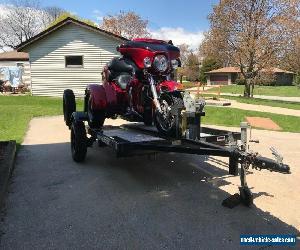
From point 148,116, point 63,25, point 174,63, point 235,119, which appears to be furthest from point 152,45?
point 63,25

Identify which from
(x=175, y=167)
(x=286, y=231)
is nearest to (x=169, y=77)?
(x=175, y=167)

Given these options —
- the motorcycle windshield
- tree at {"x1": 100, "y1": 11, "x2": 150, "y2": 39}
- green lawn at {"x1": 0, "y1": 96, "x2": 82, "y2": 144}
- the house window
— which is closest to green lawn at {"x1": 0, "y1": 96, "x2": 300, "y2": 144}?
green lawn at {"x1": 0, "y1": 96, "x2": 82, "y2": 144}

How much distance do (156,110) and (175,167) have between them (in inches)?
57.5

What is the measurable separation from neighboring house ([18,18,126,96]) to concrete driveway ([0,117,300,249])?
16.4m

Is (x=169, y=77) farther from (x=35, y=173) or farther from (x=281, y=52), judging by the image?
(x=281, y=52)

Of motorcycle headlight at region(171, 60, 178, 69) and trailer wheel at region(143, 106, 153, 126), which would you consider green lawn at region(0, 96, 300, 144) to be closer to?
trailer wheel at region(143, 106, 153, 126)

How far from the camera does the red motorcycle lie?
19.3 feet

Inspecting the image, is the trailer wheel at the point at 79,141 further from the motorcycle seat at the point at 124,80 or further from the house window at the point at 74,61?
the house window at the point at 74,61

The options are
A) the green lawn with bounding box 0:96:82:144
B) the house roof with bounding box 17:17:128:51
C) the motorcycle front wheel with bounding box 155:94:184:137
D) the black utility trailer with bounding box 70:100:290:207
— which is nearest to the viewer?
the black utility trailer with bounding box 70:100:290:207

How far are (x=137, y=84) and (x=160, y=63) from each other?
1.72 ft

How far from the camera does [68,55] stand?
2308 cm

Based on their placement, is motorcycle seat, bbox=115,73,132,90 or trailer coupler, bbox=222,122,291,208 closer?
trailer coupler, bbox=222,122,291,208

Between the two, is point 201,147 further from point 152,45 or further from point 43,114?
point 43,114

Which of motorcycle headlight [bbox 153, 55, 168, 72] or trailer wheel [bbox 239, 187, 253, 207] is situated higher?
motorcycle headlight [bbox 153, 55, 168, 72]
